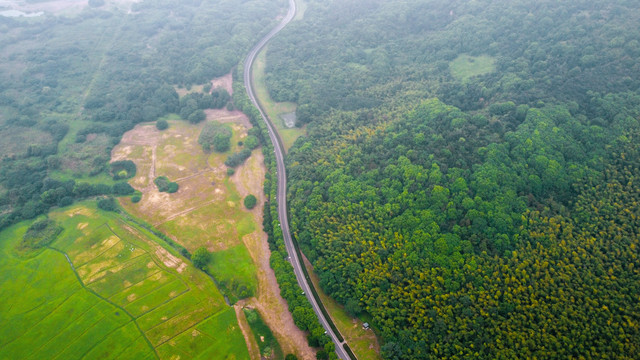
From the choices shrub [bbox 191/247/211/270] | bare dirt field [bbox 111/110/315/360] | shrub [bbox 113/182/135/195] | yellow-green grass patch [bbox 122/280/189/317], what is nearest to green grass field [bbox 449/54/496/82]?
bare dirt field [bbox 111/110/315/360]

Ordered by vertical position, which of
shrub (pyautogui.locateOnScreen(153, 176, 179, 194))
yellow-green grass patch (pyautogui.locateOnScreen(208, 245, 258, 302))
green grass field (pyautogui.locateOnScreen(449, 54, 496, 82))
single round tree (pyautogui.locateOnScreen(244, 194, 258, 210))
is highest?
green grass field (pyautogui.locateOnScreen(449, 54, 496, 82))

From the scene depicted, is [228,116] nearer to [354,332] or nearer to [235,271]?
[235,271]

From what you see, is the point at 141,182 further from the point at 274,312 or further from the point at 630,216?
the point at 630,216

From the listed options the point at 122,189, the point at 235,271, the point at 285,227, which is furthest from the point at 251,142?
the point at 235,271

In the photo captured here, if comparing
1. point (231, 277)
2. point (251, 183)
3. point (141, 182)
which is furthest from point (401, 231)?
point (141, 182)

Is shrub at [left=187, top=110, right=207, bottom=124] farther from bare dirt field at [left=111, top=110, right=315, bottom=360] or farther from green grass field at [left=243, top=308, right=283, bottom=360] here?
green grass field at [left=243, top=308, right=283, bottom=360]

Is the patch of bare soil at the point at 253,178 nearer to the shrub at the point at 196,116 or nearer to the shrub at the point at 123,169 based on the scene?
the shrub at the point at 196,116
